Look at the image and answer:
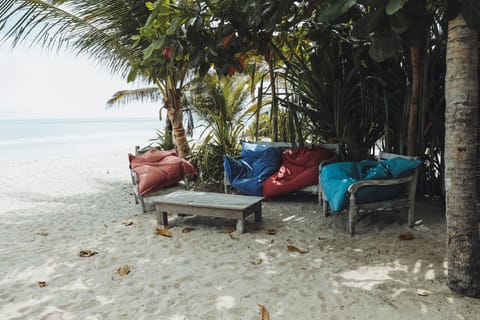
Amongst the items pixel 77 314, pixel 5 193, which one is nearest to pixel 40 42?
pixel 5 193

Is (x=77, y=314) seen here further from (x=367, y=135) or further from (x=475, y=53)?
(x=367, y=135)

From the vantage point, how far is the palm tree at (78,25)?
370 cm

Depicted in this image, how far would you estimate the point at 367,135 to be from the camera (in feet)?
13.3

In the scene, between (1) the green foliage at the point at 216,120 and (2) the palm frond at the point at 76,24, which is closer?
(2) the palm frond at the point at 76,24

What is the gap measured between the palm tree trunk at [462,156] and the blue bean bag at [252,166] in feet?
7.59

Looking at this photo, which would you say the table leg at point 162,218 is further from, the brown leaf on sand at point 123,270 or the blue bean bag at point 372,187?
the blue bean bag at point 372,187

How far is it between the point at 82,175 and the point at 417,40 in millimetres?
5996

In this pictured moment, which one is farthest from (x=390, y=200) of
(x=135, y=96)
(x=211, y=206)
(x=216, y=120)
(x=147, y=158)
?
(x=135, y=96)

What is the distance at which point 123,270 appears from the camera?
2418mm

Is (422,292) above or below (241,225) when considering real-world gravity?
below

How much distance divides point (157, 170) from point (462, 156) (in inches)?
118

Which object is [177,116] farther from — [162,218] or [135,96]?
[135,96]

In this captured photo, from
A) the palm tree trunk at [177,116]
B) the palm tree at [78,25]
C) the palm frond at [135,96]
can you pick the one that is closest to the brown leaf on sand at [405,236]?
the palm tree at [78,25]

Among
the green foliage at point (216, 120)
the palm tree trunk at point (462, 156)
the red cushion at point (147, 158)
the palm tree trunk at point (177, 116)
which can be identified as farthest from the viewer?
the palm tree trunk at point (177, 116)
